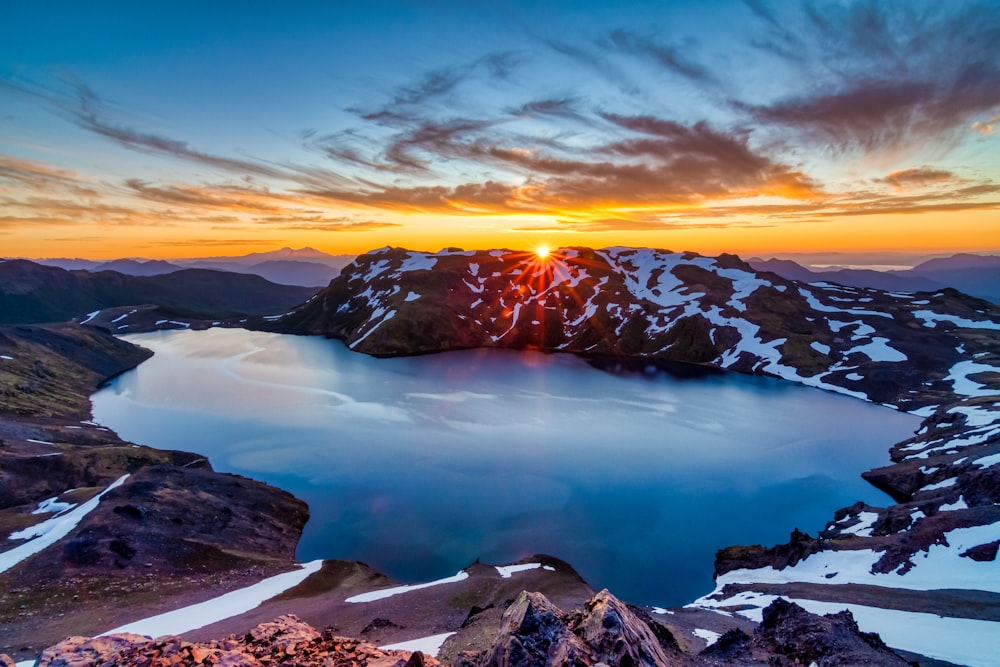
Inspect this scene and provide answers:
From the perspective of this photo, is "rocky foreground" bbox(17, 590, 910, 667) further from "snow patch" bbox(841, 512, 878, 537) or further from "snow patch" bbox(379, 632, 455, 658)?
"snow patch" bbox(841, 512, 878, 537)

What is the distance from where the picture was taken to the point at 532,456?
225ft

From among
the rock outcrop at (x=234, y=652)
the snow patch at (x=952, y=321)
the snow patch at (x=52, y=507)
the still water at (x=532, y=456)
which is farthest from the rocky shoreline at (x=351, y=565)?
the snow patch at (x=952, y=321)

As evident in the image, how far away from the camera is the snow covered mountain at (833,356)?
33.2m

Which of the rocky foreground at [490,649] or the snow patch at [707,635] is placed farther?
the snow patch at [707,635]

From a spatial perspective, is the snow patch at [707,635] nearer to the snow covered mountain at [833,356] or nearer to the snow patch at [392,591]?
the snow covered mountain at [833,356]

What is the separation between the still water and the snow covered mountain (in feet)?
21.3

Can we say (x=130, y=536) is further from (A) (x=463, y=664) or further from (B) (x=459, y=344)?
(B) (x=459, y=344)

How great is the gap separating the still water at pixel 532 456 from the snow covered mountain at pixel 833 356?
6.51 meters

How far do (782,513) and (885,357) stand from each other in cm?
9123

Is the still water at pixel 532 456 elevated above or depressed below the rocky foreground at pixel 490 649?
below

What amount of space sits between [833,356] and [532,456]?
104 meters

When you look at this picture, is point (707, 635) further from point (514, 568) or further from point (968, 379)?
point (968, 379)

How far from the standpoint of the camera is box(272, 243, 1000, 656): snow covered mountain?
33.2 meters

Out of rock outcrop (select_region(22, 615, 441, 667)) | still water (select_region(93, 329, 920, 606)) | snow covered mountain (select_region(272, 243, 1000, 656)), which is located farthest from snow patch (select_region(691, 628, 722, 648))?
rock outcrop (select_region(22, 615, 441, 667))
